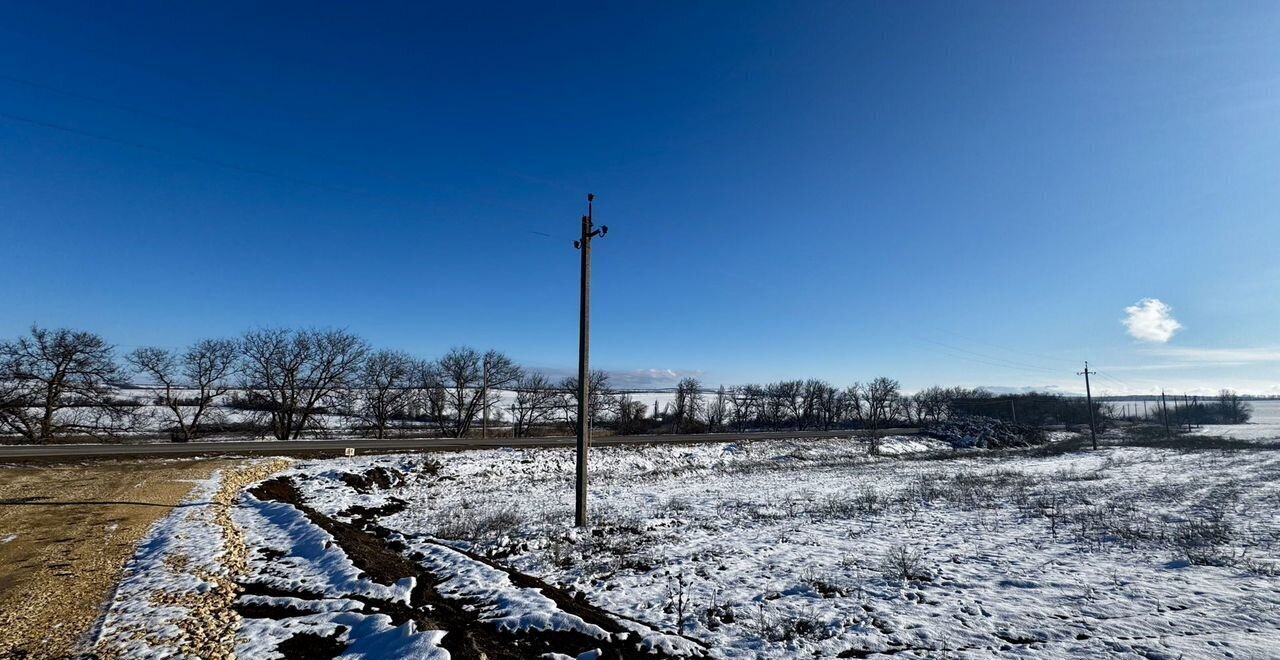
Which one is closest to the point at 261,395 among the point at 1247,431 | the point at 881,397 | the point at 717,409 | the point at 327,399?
the point at 327,399

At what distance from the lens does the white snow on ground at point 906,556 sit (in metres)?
6.46

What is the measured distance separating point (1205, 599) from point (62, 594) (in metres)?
17.4

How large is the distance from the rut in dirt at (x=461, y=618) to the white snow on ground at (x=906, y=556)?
70 cm

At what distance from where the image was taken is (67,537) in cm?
1089

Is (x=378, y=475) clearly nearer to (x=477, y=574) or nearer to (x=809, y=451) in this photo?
(x=477, y=574)

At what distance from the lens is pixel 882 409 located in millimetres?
90438

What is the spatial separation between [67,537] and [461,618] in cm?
1076

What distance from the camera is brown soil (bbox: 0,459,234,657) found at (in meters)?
6.62

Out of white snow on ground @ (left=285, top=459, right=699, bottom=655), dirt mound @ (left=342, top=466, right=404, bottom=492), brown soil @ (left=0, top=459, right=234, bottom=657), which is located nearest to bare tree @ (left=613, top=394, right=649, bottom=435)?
dirt mound @ (left=342, top=466, right=404, bottom=492)

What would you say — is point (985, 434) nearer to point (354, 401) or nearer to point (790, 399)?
point (790, 399)

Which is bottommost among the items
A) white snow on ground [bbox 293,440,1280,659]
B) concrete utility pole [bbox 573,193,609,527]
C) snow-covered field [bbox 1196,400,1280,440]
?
snow-covered field [bbox 1196,400,1280,440]

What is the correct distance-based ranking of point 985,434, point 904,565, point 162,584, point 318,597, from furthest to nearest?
point 985,434 < point 904,565 < point 162,584 < point 318,597

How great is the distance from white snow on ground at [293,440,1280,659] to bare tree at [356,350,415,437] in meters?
29.5

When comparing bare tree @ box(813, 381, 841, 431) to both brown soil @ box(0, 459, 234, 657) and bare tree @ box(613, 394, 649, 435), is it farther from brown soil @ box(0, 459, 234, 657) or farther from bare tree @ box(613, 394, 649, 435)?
brown soil @ box(0, 459, 234, 657)
